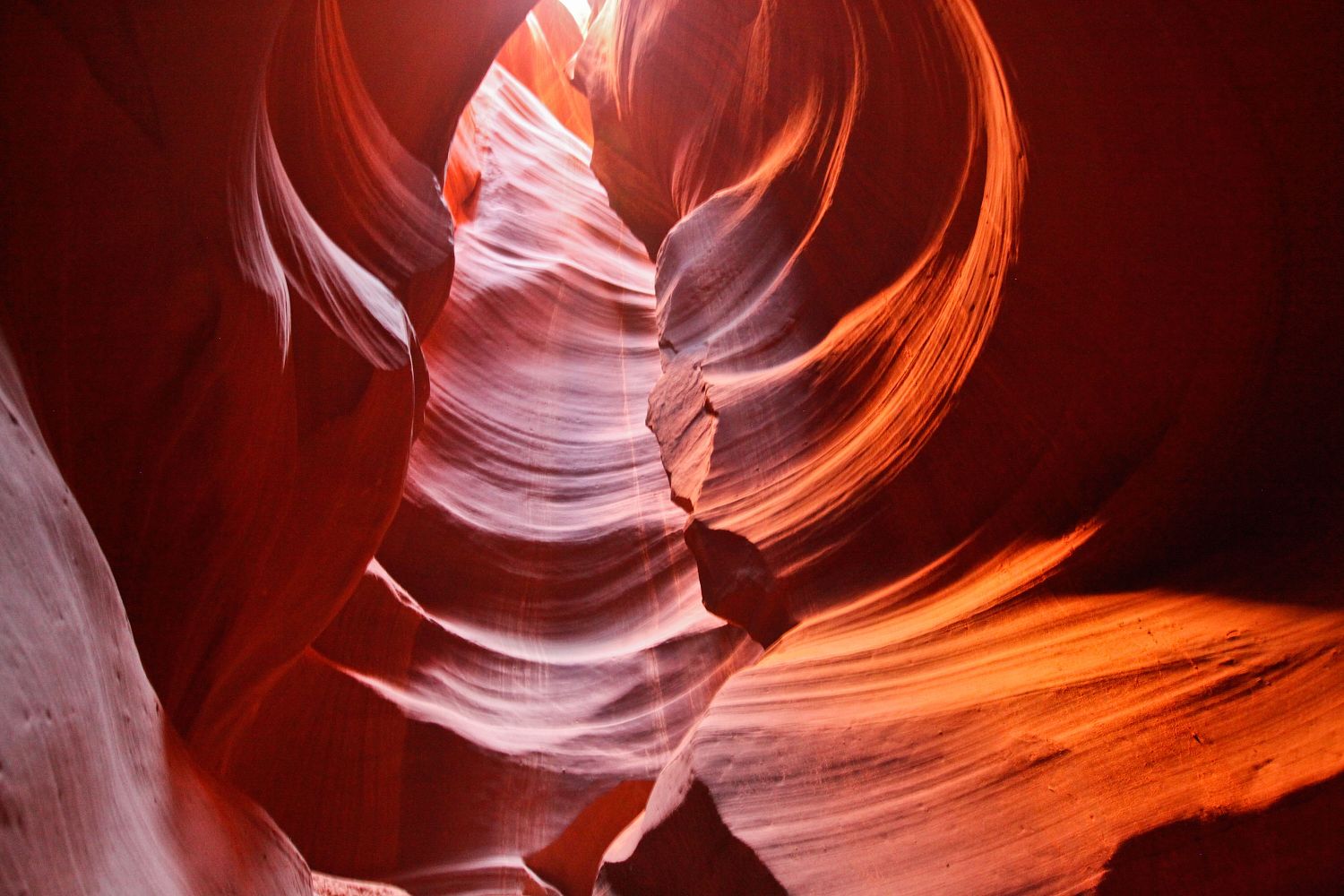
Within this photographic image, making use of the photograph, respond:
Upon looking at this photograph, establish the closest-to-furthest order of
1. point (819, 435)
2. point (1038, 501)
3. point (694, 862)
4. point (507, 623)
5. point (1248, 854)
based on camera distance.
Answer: point (1248, 854) → point (694, 862) → point (1038, 501) → point (819, 435) → point (507, 623)

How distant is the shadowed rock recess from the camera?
6.16 feet

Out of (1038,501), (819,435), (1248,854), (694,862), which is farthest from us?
(819,435)

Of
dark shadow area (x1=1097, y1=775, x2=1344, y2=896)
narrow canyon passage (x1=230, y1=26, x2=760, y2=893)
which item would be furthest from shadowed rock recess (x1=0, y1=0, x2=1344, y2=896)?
narrow canyon passage (x1=230, y1=26, x2=760, y2=893)

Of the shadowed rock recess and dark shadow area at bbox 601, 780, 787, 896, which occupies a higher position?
the shadowed rock recess

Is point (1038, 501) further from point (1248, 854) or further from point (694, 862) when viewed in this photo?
point (694, 862)

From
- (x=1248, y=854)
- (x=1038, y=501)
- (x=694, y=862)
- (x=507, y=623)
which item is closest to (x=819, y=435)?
(x=1038, y=501)

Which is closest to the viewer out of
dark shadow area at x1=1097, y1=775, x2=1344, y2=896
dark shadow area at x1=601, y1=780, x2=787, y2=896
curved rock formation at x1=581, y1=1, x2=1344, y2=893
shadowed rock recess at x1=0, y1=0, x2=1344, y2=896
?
dark shadow area at x1=1097, y1=775, x2=1344, y2=896

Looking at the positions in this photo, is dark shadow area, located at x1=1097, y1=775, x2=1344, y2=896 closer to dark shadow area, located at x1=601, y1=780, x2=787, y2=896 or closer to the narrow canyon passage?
dark shadow area, located at x1=601, y1=780, x2=787, y2=896

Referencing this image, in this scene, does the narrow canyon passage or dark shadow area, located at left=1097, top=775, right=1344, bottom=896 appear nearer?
dark shadow area, located at left=1097, top=775, right=1344, bottom=896

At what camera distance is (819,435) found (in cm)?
347

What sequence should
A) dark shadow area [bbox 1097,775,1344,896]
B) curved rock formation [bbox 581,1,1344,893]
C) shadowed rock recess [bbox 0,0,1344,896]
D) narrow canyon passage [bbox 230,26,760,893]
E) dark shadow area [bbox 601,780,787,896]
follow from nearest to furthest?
dark shadow area [bbox 1097,775,1344,896] → shadowed rock recess [bbox 0,0,1344,896] → curved rock formation [bbox 581,1,1344,893] → dark shadow area [bbox 601,780,787,896] → narrow canyon passage [bbox 230,26,760,893]

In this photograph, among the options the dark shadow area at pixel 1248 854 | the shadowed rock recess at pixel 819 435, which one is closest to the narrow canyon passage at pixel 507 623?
the shadowed rock recess at pixel 819 435

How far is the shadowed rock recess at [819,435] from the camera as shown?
188cm

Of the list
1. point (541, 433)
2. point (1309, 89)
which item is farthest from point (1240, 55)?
point (541, 433)
